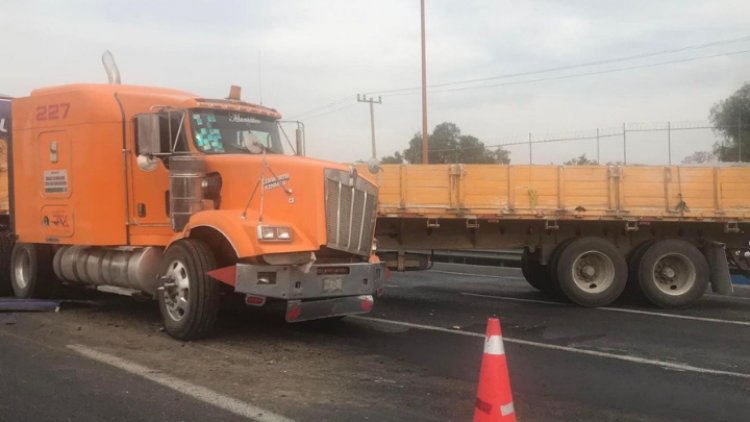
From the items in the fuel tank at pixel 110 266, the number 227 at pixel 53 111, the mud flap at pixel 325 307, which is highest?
the number 227 at pixel 53 111

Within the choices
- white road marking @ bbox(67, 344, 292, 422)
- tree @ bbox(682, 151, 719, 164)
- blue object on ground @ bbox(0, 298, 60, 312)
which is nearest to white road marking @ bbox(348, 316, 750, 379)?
white road marking @ bbox(67, 344, 292, 422)

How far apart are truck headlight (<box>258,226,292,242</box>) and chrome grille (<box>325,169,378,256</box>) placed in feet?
1.58

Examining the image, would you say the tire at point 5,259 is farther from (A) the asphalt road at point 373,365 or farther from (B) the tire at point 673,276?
(B) the tire at point 673,276

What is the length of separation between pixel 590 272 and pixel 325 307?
5240 millimetres

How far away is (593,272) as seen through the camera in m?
10.9

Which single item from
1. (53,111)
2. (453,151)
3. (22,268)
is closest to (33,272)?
(22,268)

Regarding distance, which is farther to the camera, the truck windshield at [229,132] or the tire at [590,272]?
the tire at [590,272]

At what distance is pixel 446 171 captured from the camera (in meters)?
10.6

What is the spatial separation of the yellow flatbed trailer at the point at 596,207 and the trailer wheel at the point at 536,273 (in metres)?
1.06

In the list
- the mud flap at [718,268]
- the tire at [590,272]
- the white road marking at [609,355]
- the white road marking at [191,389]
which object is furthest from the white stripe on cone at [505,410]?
the mud flap at [718,268]

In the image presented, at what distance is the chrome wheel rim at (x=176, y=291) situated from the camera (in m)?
7.50

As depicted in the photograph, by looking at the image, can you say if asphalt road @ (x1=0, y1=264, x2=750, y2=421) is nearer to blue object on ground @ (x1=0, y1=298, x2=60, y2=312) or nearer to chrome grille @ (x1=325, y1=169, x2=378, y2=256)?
blue object on ground @ (x1=0, y1=298, x2=60, y2=312)

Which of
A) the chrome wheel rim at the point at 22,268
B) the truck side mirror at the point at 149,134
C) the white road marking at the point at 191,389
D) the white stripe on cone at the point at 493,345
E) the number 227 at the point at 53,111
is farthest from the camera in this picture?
the chrome wheel rim at the point at 22,268

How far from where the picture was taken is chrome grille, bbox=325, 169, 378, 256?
24.5 ft
